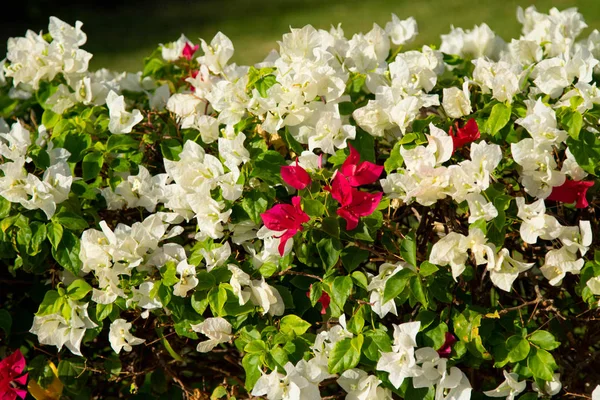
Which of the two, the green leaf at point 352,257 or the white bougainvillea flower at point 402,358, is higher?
the green leaf at point 352,257

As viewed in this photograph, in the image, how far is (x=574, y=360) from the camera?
6.33 ft

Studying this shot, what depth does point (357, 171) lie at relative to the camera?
1684mm

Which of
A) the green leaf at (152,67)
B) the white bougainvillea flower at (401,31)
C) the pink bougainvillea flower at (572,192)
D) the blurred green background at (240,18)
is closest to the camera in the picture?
the pink bougainvillea flower at (572,192)

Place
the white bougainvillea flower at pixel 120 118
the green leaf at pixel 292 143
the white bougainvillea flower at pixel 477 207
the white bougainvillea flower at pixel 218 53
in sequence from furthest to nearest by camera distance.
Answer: the white bougainvillea flower at pixel 218 53
the white bougainvillea flower at pixel 120 118
the green leaf at pixel 292 143
the white bougainvillea flower at pixel 477 207

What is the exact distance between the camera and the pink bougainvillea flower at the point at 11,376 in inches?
73.7

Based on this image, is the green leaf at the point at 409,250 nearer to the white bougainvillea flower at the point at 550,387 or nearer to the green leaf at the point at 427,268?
the green leaf at the point at 427,268

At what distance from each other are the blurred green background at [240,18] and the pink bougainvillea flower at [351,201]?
18.6 feet

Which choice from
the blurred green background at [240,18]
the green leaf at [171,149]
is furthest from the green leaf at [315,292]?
the blurred green background at [240,18]

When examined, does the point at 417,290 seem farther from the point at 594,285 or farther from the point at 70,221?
the point at 70,221

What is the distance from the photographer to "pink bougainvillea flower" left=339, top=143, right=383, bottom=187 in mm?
1675

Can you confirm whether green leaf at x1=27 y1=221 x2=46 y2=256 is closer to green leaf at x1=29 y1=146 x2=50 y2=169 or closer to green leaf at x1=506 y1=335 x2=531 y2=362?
green leaf at x1=29 y1=146 x2=50 y2=169

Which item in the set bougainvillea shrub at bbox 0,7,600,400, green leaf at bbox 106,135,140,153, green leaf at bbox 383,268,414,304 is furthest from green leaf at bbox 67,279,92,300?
green leaf at bbox 383,268,414,304

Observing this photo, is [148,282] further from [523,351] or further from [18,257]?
[523,351]

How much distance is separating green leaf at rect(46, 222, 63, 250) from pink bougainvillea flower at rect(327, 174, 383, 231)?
0.59m
